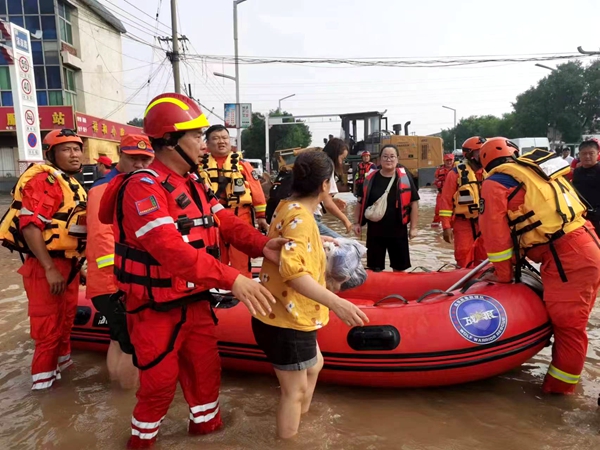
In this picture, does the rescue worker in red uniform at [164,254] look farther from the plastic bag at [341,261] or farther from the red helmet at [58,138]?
the red helmet at [58,138]

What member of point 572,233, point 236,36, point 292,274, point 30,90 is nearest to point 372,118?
point 236,36

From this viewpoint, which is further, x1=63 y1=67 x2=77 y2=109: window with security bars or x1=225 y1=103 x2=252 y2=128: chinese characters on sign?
x1=63 y1=67 x2=77 y2=109: window with security bars

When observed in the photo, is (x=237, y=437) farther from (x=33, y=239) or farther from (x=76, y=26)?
(x=76, y=26)

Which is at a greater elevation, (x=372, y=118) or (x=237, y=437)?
(x=372, y=118)

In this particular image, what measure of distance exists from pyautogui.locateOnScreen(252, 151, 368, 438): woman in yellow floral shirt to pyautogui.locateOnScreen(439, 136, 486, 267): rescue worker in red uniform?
109 inches

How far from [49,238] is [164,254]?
4.72ft

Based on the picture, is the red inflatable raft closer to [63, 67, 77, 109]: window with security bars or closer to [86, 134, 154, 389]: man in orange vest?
[86, 134, 154, 389]: man in orange vest

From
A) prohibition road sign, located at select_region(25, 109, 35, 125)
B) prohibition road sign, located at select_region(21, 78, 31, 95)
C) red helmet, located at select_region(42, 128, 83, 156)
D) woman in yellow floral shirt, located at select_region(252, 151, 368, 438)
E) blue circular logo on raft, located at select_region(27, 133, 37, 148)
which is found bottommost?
woman in yellow floral shirt, located at select_region(252, 151, 368, 438)

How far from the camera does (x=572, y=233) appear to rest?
2680 mm

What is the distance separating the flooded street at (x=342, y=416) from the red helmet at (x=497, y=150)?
1455 millimetres

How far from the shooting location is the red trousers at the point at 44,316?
286 centimetres

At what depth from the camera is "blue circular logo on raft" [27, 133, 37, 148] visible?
748 centimetres

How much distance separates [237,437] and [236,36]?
16.7 metres

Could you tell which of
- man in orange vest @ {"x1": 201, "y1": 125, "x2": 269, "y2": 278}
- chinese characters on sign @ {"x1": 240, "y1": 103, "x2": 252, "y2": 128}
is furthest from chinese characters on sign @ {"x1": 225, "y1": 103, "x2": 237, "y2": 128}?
man in orange vest @ {"x1": 201, "y1": 125, "x2": 269, "y2": 278}
